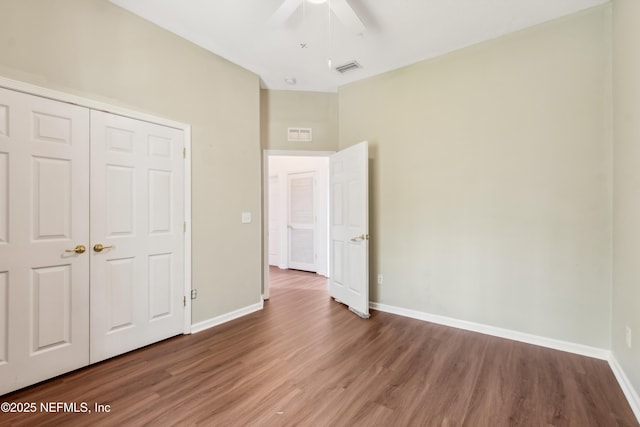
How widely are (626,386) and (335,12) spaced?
11.5 feet

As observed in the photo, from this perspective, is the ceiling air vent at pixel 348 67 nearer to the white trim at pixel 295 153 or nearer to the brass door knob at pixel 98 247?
the white trim at pixel 295 153

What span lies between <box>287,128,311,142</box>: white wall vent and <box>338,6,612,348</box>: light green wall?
98 centimetres

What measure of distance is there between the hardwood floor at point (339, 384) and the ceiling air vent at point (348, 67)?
312 centimetres

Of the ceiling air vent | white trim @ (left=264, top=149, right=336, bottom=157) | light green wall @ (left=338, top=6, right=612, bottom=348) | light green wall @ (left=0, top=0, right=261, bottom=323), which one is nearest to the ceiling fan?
the ceiling air vent

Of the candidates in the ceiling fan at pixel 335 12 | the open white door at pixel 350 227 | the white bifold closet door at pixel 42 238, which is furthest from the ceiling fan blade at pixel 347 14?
the white bifold closet door at pixel 42 238

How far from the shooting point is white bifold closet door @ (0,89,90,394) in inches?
76.6

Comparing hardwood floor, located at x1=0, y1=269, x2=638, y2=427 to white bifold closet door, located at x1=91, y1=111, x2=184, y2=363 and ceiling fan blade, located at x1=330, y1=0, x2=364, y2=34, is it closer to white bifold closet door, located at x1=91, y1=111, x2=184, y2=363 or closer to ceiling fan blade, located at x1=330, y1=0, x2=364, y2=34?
white bifold closet door, located at x1=91, y1=111, x2=184, y2=363

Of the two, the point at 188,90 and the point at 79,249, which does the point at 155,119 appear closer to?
the point at 188,90

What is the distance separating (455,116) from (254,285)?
3.15 meters

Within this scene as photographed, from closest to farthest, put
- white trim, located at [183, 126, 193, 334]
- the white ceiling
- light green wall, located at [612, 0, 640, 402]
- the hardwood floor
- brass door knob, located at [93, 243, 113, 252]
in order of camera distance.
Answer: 1. the hardwood floor
2. light green wall, located at [612, 0, 640, 402]
3. brass door knob, located at [93, 243, 113, 252]
4. the white ceiling
5. white trim, located at [183, 126, 193, 334]

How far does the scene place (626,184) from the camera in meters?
2.09

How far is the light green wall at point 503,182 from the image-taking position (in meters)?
2.54

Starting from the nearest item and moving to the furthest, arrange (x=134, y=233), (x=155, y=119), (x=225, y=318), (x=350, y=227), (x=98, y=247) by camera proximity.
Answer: (x=98, y=247)
(x=134, y=233)
(x=155, y=119)
(x=225, y=318)
(x=350, y=227)

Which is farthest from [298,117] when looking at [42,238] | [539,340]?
[539,340]
